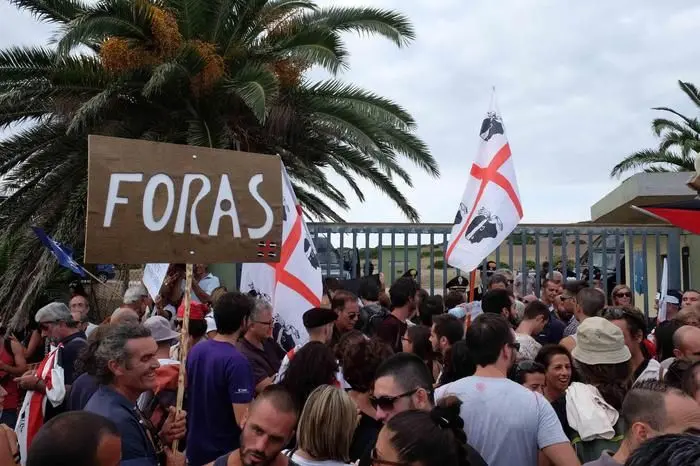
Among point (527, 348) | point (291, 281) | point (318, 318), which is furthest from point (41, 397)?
point (527, 348)

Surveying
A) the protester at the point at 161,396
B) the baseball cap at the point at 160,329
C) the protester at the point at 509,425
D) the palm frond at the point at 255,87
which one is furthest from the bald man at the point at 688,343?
the palm frond at the point at 255,87

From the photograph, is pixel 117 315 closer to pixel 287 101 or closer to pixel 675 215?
pixel 675 215

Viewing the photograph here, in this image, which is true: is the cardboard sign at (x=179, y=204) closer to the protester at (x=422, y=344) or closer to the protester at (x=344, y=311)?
the protester at (x=422, y=344)

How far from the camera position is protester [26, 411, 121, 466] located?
8.26 ft

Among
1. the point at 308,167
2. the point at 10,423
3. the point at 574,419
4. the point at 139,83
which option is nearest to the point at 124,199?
the point at 574,419

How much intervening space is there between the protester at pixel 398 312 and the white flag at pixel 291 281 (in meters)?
0.65

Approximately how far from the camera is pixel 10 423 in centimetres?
739

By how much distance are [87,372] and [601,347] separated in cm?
294

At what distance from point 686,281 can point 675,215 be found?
708 centimetres

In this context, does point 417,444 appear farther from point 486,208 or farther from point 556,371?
point 486,208

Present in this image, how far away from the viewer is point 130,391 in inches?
156

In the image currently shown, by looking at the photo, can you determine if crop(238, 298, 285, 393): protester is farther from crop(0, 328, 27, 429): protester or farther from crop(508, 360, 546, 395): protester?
crop(0, 328, 27, 429): protester

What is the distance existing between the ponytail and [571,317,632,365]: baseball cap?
1.84m

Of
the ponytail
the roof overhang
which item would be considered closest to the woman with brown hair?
the ponytail
